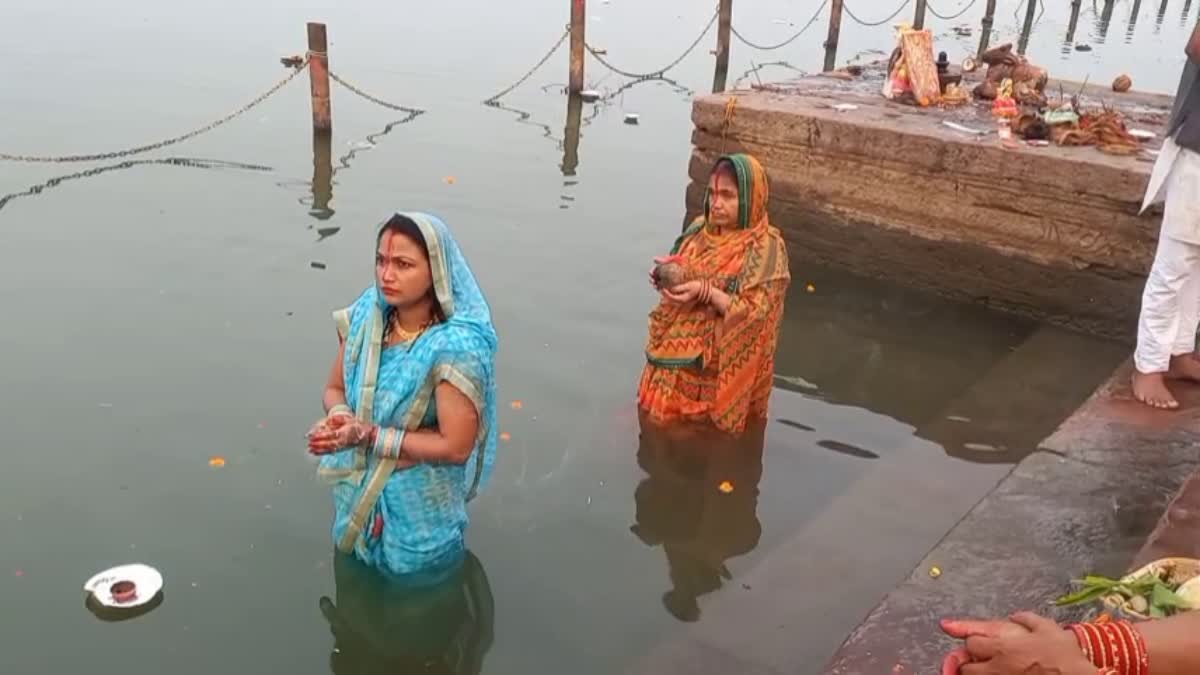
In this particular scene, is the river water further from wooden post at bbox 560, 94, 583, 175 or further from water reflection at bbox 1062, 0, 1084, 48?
water reflection at bbox 1062, 0, 1084, 48

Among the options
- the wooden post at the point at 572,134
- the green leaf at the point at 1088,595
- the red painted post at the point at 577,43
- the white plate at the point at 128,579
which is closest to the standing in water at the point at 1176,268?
the green leaf at the point at 1088,595

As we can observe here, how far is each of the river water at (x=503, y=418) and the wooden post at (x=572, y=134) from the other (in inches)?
6.5

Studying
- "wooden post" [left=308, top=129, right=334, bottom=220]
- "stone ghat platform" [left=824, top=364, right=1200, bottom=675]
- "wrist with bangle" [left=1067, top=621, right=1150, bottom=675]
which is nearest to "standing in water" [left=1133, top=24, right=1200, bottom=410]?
"stone ghat platform" [left=824, top=364, right=1200, bottom=675]

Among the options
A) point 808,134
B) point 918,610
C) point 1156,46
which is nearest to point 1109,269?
point 808,134

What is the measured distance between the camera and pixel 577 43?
46.4 ft

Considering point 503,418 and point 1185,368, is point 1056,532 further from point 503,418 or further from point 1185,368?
point 503,418

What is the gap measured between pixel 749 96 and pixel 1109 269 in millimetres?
3276

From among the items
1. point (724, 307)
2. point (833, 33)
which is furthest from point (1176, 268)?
point (833, 33)

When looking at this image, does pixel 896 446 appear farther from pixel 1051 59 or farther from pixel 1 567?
pixel 1051 59

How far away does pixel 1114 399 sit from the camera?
487 cm

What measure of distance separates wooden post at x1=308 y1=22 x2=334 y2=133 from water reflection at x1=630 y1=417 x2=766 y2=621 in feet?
22.9

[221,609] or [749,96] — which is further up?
[749,96]

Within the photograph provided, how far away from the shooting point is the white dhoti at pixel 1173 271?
461 cm

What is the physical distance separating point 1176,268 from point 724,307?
2.12m
